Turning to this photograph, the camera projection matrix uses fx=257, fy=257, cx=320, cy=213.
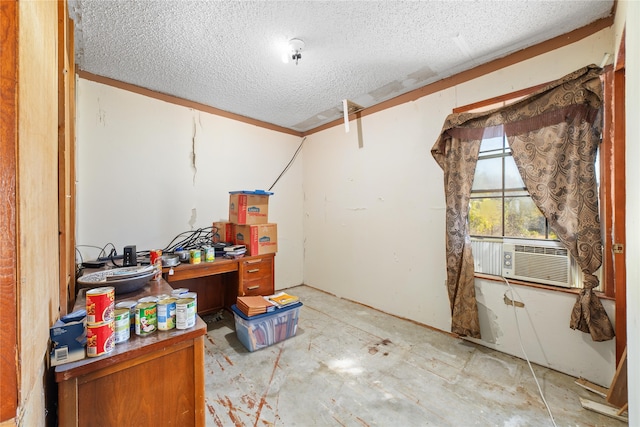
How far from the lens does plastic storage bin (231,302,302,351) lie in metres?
2.09

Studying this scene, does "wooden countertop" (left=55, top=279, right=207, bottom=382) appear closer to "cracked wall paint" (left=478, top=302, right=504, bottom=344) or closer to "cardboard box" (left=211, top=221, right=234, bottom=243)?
"cardboard box" (left=211, top=221, right=234, bottom=243)

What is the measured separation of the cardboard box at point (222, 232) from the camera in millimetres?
2830

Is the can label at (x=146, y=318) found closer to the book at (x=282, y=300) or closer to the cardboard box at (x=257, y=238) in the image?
the book at (x=282, y=300)

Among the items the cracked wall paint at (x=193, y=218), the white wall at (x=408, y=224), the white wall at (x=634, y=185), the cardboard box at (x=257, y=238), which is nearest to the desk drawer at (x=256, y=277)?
the cardboard box at (x=257, y=238)

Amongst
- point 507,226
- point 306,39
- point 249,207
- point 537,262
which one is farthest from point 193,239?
point 537,262

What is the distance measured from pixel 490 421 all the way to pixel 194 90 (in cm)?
346

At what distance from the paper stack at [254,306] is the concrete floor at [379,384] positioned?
1.07 feet

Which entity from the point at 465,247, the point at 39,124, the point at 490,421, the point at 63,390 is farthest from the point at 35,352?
the point at 465,247

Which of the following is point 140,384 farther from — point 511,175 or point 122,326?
point 511,175

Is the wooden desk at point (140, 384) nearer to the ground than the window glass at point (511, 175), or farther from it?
nearer to the ground

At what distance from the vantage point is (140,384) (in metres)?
0.97

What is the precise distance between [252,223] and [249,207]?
0.17 m

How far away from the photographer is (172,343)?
101cm

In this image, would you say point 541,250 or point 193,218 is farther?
point 193,218
